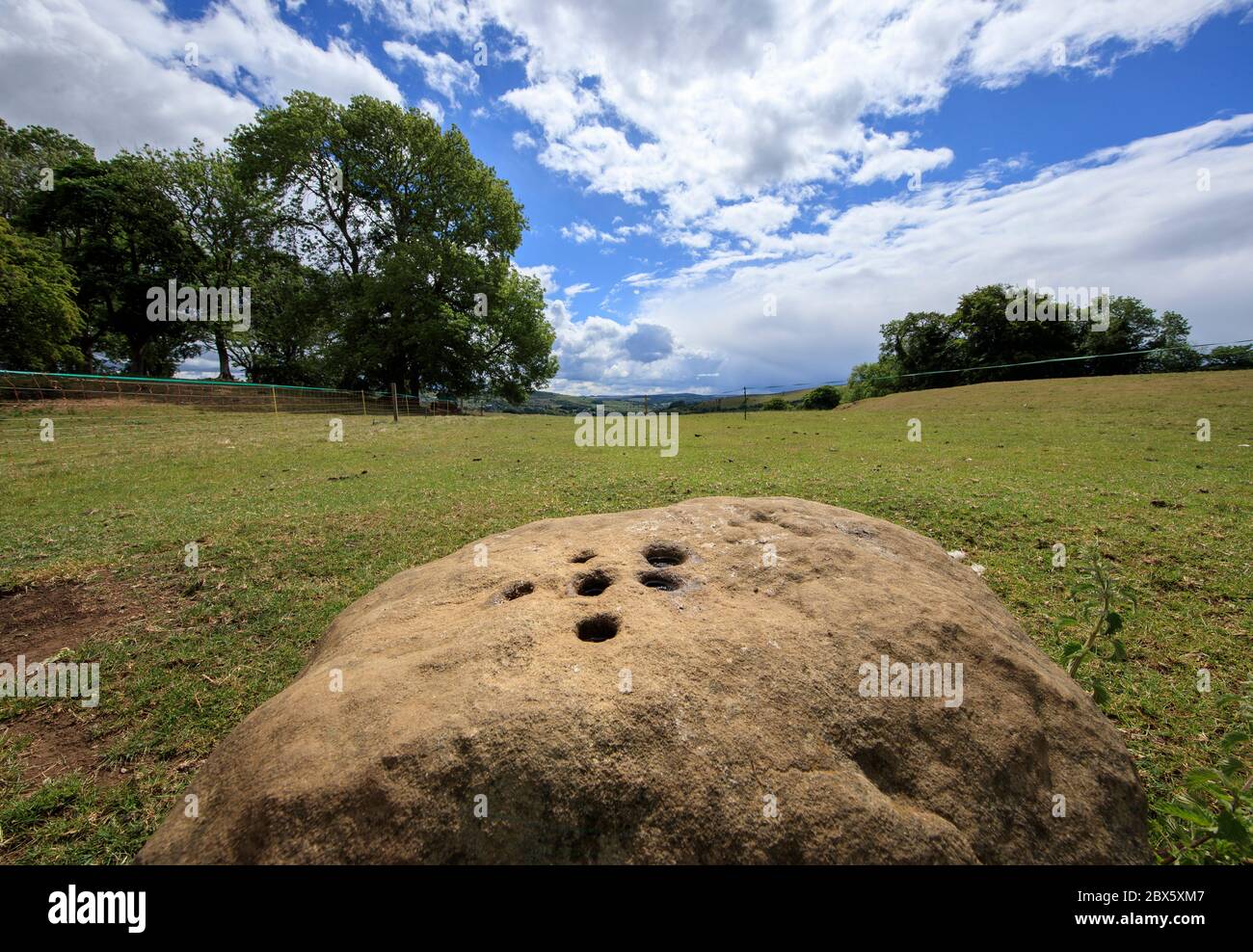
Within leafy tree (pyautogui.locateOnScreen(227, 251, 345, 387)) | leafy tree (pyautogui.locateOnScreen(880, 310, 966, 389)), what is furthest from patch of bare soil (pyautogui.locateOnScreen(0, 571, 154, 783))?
leafy tree (pyautogui.locateOnScreen(880, 310, 966, 389))

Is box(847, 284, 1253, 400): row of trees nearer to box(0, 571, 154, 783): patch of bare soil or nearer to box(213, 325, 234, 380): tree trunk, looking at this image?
box(0, 571, 154, 783): patch of bare soil

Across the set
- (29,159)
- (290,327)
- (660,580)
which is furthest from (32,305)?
(660,580)

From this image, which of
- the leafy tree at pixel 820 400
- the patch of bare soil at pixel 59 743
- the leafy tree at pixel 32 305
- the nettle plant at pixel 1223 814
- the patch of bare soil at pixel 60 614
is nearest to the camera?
the nettle plant at pixel 1223 814

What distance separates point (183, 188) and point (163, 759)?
170 ft

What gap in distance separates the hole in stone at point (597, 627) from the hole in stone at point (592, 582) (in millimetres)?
479

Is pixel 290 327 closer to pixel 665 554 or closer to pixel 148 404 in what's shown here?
pixel 148 404

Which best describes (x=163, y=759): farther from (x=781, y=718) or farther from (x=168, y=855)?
(x=781, y=718)

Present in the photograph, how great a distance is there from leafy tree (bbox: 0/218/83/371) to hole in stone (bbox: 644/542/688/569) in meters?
36.9

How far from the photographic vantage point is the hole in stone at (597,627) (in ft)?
9.21

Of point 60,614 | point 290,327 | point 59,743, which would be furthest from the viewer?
point 290,327

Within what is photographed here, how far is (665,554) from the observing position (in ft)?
12.2

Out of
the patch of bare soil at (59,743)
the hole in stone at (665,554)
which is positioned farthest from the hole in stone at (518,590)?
the patch of bare soil at (59,743)

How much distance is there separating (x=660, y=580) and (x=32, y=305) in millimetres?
39455

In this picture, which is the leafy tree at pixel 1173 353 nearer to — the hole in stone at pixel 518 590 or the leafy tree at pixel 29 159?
the hole in stone at pixel 518 590
